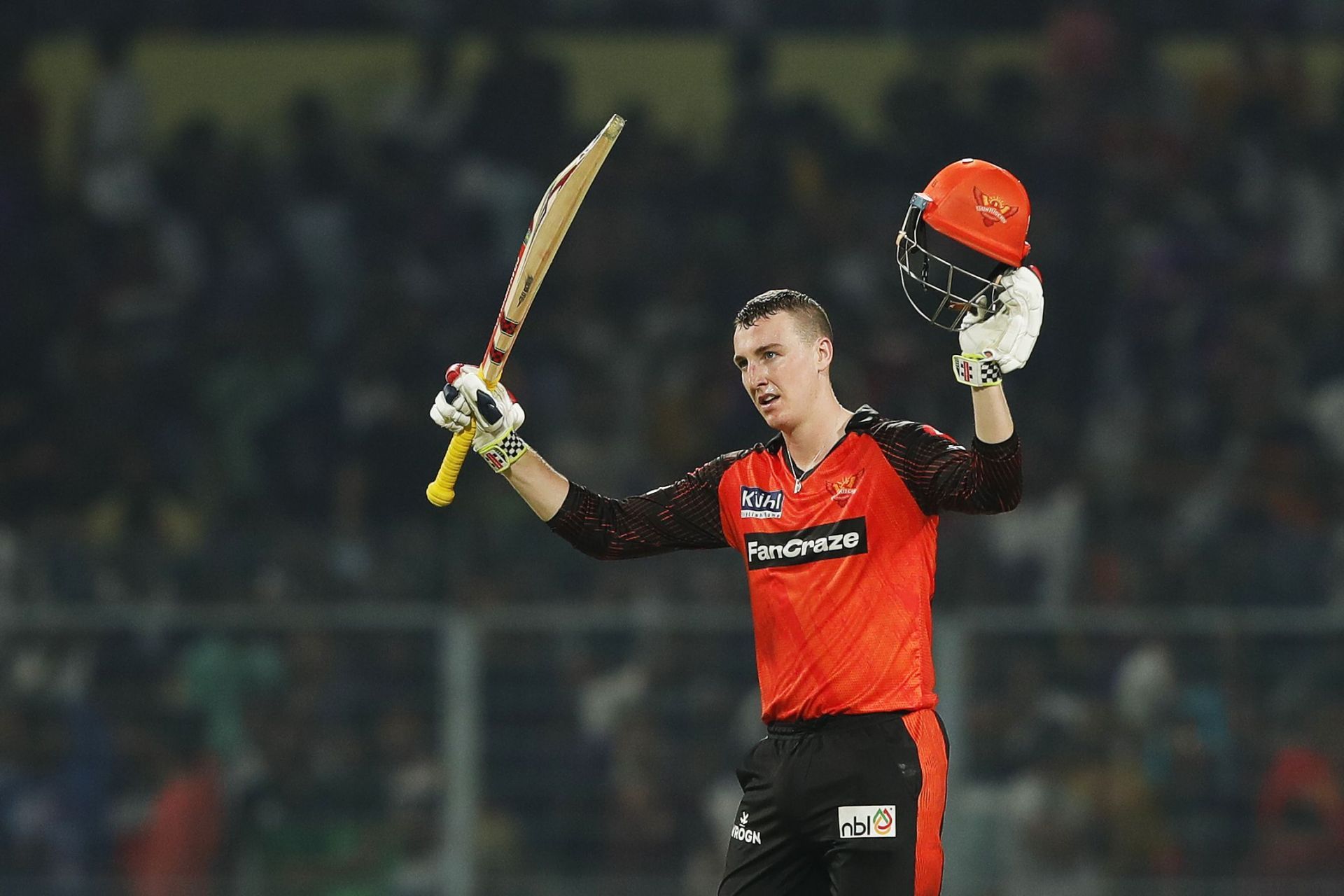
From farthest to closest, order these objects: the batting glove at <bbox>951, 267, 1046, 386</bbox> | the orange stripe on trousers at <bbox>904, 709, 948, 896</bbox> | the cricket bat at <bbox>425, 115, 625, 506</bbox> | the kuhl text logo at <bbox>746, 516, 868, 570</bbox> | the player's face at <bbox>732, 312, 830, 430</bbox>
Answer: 1. the cricket bat at <bbox>425, 115, 625, 506</bbox>
2. the player's face at <bbox>732, 312, 830, 430</bbox>
3. the kuhl text logo at <bbox>746, 516, 868, 570</bbox>
4. the orange stripe on trousers at <bbox>904, 709, 948, 896</bbox>
5. the batting glove at <bbox>951, 267, 1046, 386</bbox>

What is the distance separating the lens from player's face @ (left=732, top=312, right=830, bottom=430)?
4.99 metres

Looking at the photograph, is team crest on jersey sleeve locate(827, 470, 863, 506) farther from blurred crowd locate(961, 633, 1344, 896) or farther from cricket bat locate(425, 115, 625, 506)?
blurred crowd locate(961, 633, 1344, 896)

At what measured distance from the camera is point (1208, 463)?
39.7ft

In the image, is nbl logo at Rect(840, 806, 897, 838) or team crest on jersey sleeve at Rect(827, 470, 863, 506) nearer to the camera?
nbl logo at Rect(840, 806, 897, 838)

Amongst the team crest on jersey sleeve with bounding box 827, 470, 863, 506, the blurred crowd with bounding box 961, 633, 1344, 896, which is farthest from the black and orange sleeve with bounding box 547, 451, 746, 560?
the blurred crowd with bounding box 961, 633, 1344, 896

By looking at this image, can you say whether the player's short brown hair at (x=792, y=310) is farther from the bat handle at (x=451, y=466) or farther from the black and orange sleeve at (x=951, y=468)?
the bat handle at (x=451, y=466)

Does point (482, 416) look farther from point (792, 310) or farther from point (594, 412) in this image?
point (594, 412)

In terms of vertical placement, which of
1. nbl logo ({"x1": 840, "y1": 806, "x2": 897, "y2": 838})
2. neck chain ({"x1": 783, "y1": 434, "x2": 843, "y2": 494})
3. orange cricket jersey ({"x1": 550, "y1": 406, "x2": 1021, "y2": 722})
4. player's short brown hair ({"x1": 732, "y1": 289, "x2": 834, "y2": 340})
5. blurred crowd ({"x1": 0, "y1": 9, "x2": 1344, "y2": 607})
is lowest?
nbl logo ({"x1": 840, "y1": 806, "x2": 897, "y2": 838})

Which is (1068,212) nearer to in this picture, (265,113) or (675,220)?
(675,220)

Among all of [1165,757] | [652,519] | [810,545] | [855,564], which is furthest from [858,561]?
[1165,757]

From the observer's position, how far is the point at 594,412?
12344 mm

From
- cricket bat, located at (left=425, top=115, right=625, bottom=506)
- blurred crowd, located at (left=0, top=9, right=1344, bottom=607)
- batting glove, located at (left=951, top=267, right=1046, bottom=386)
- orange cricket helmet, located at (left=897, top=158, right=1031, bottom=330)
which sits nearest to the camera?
batting glove, located at (left=951, top=267, right=1046, bottom=386)

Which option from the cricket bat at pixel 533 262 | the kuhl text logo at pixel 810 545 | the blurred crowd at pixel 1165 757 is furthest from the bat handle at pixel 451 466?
the blurred crowd at pixel 1165 757

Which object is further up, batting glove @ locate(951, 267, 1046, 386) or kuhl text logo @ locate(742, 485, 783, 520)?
batting glove @ locate(951, 267, 1046, 386)
